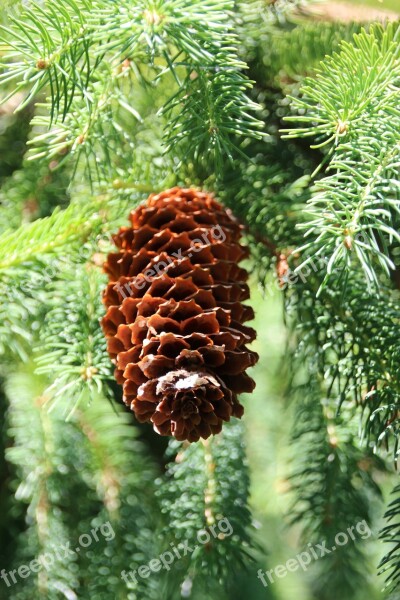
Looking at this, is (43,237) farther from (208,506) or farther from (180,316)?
(208,506)

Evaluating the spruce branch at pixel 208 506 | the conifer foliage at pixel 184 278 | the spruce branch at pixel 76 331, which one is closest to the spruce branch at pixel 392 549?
the conifer foliage at pixel 184 278

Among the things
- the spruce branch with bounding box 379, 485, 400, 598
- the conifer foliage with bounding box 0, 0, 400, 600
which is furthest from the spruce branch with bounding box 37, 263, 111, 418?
the spruce branch with bounding box 379, 485, 400, 598

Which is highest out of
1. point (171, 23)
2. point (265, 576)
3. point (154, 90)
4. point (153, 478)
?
point (171, 23)

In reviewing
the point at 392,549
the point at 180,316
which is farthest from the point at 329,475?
the point at 180,316

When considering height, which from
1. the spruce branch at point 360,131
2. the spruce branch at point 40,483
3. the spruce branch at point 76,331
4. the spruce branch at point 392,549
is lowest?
the spruce branch at point 40,483

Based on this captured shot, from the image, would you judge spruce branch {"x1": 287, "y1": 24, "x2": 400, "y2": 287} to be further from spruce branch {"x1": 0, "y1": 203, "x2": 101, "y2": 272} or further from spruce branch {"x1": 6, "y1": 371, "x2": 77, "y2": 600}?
spruce branch {"x1": 6, "y1": 371, "x2": 77, "y2": 600}

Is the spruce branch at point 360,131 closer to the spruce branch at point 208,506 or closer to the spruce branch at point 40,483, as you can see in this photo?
the spruce branch at point 208,506

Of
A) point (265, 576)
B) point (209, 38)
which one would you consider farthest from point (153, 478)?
point (209, 38)

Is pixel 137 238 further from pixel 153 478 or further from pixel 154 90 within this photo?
pixel 153 478

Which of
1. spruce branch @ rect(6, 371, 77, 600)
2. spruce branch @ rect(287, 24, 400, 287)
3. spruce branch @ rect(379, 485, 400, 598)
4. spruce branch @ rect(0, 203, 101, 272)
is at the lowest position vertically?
spruce branch @ rect(6, 371, 77, 600)
